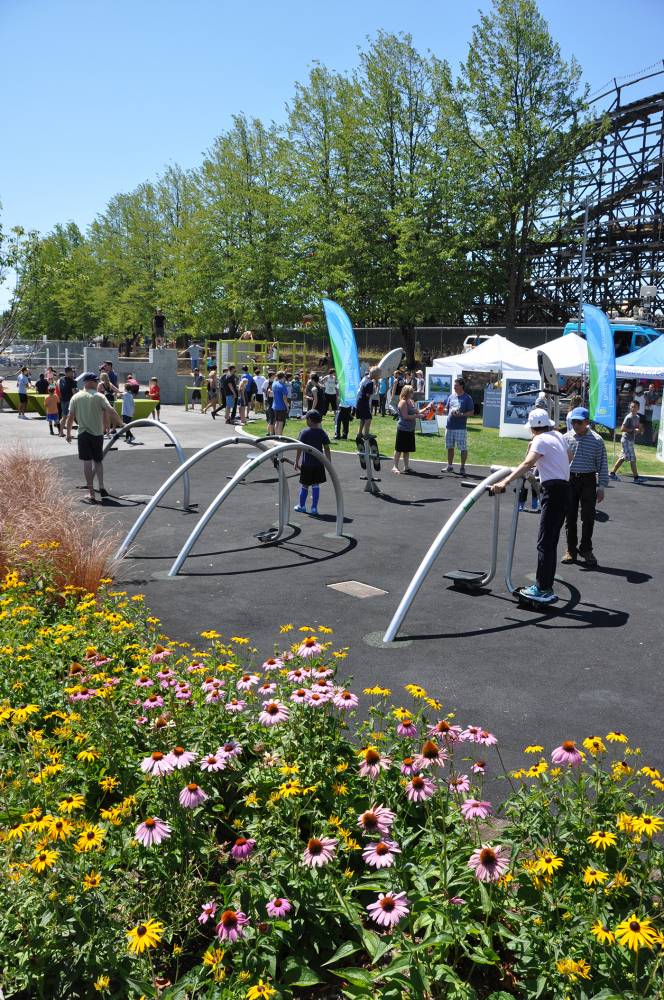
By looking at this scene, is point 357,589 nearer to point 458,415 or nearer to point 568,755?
point 568,755

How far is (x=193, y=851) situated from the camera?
319cm

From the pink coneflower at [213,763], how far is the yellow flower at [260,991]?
90 cm

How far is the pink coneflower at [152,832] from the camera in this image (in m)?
2.83

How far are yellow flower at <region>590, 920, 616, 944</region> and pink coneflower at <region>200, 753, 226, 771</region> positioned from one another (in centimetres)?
150

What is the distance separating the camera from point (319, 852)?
2820mm

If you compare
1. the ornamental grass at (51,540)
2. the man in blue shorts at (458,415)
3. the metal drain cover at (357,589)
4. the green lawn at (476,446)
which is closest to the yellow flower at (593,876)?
the ornamental grass at (51,540)

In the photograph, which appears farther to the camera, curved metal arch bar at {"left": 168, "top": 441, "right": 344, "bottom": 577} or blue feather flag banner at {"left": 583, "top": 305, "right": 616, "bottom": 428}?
blue feather flag banner at {"left": 583, "top": 305, "right": 616, "bottom": 428}

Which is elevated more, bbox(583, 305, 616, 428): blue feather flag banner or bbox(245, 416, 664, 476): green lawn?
bbox(583, 305, 616, 428): blue feather flag banner

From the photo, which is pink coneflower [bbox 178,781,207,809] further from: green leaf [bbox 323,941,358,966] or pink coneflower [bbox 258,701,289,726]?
green leaf [bbox 323,941,358,966]

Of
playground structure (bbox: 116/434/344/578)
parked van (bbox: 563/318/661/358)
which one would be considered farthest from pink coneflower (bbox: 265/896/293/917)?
parked van (bbox: 563/318/661/358)

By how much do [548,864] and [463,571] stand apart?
5.94 metres

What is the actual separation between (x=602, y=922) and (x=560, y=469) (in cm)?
533

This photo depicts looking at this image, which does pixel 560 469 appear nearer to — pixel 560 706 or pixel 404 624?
pixel 404 624

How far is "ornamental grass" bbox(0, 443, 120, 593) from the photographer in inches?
263
